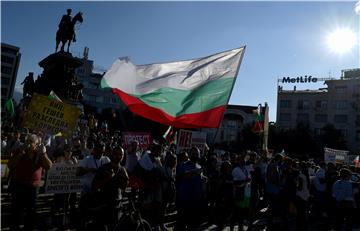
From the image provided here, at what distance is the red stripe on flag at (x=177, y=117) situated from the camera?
307 inches

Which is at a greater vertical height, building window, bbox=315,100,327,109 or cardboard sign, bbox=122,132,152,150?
building window, bbox=315,100,327,109

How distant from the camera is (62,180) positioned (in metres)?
9.36

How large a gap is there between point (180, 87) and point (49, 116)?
13.7 feet

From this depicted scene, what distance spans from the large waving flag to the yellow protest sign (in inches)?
130

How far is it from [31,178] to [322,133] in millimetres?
72355

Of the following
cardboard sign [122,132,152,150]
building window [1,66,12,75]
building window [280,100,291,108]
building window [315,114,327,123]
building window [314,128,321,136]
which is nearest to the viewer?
cardboard sign [122,132,152,150]

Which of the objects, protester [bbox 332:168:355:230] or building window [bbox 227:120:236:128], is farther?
building window [bbox 227:120:236:128]

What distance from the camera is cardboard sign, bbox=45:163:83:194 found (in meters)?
9.18

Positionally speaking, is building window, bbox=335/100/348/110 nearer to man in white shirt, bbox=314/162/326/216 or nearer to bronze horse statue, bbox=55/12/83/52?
bronze horse statue, bbox=55/12/83/52

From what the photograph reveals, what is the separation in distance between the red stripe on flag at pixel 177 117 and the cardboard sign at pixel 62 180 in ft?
7.57

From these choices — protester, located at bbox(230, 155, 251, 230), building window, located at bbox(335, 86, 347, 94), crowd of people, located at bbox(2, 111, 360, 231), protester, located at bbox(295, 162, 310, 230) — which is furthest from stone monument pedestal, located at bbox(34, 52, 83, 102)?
building window, located at bbox(335, 86, 347, 94)

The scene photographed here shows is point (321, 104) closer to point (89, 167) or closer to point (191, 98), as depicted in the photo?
point (191, 98)

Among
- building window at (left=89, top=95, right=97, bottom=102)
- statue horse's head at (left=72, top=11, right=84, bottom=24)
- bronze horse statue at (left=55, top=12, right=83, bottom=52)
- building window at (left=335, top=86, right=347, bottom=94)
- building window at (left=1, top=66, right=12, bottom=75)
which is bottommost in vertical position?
bronze horse statue at (left=55, top=12, right=83, bottom=52)

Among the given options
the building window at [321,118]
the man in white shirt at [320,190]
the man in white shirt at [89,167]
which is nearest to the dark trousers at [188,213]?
the man in white shirt at [89,167]
